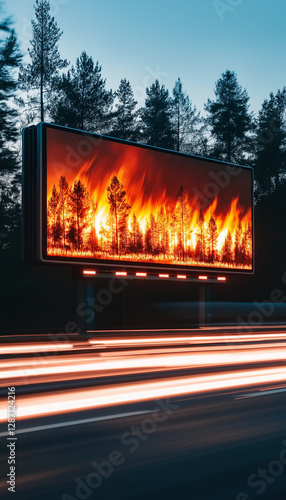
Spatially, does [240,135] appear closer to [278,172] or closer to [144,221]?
[278,172]

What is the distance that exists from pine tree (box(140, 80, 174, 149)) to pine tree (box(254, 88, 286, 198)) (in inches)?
356

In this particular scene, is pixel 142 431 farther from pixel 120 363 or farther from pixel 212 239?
pixel 212 239

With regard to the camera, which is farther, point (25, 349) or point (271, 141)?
point (271, 141)

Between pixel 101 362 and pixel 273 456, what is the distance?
6199 millimetres

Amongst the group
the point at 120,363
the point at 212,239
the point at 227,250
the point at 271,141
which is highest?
the point at 271,141

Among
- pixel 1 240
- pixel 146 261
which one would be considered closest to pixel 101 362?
pixel 146 261

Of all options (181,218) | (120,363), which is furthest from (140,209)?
(120,363)

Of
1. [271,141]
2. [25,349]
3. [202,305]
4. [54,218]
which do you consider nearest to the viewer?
[25,349]

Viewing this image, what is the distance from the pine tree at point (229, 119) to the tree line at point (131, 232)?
2908 centimetres

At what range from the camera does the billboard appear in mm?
26500

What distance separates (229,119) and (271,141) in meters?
5.27

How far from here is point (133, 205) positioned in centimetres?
2978

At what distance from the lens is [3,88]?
40.3 meters

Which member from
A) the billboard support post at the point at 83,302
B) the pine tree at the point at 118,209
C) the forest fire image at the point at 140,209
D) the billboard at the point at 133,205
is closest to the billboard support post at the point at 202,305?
the billboard at the point at 133,205
